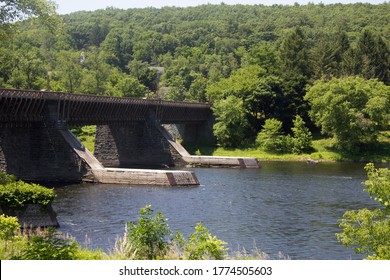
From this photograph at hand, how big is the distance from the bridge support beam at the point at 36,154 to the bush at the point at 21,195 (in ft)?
80.8

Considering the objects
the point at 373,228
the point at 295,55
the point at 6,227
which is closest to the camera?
the point at 373,228

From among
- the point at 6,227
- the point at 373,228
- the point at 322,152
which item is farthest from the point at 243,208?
the point at 322,152

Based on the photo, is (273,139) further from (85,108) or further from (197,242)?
(197,242)

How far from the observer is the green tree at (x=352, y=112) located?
3214 inches

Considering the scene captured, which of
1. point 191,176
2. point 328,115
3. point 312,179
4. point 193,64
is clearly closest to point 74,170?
point 191,176

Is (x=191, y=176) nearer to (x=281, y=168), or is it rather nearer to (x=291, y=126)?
(x=281, y=168)

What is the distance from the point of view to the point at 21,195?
106ft

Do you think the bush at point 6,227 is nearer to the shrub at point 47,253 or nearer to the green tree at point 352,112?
the shrub at point 47,253

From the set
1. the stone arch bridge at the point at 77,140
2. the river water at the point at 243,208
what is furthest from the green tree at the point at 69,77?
the river water at the point at 243,208

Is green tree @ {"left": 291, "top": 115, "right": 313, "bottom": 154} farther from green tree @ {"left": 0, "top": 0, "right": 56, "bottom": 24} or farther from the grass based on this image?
green tree @ {"left": 0, "top": 0, "right": 56, "bottom": 24}

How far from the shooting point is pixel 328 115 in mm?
82500

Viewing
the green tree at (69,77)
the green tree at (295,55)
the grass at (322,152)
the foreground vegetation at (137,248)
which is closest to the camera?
the foreground vegetation at (137,248)

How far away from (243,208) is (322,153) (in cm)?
4291

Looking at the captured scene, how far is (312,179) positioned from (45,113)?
26482 millimetres
